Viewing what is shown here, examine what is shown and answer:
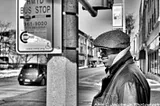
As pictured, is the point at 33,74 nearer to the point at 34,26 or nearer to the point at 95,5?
the point at 34,26

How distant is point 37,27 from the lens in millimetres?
2195

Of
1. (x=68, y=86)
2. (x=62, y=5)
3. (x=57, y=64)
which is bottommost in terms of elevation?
(x=68, y=86)

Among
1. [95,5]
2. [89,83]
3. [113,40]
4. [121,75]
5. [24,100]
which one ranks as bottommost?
[24,100]

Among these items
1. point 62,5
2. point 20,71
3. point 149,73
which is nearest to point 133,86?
point 149,73

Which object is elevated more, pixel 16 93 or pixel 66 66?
pixel 66 66

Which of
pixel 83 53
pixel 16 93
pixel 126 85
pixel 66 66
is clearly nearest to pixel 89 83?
pixel 83 53

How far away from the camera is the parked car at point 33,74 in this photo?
2.58 m

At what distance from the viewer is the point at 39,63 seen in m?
2.63

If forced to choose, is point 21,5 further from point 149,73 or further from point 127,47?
point 149,73

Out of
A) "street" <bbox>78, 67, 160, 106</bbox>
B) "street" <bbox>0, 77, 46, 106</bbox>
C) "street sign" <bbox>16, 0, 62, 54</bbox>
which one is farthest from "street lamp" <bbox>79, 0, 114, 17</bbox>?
"street" <bbox>0, 77, 46, 106</bbox>

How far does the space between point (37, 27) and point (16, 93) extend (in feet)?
2.94

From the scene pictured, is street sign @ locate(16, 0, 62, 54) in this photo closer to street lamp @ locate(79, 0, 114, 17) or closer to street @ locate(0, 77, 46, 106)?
street lamp @ locate(79, 0, 114, 17)

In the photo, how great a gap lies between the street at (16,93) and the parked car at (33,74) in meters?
0.05

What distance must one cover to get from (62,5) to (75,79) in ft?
1.84
